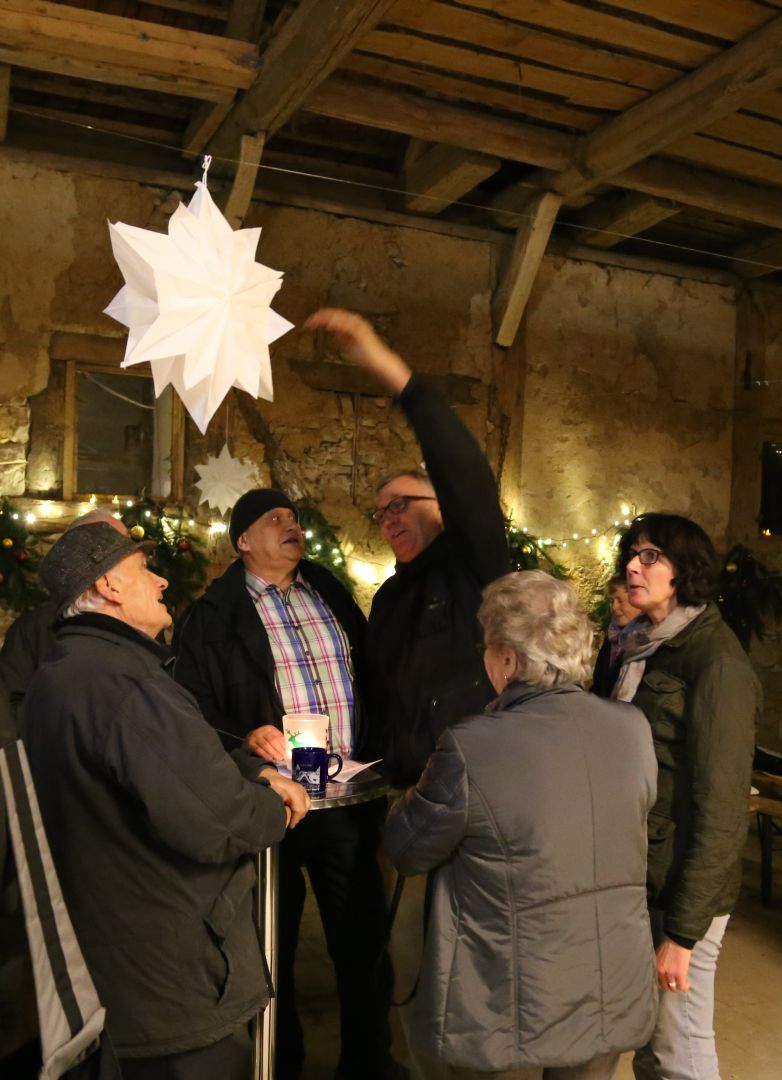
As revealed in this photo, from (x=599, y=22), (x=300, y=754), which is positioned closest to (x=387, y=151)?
(x=599, y=22)

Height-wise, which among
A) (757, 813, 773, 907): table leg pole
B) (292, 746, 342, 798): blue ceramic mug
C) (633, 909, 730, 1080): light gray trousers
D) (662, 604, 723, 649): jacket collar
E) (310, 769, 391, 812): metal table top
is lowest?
(757, 813, 773, 907): table leg pole

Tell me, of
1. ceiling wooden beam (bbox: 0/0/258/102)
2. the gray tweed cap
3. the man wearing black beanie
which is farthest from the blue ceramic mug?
ceiling wooden beam (bbox: 0/0/258/102)

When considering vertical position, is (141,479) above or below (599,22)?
below

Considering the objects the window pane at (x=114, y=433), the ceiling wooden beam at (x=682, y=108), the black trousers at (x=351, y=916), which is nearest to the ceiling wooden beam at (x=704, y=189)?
the ceiling wooden beam at (x=682, y=108)

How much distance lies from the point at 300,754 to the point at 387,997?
2.70 ft

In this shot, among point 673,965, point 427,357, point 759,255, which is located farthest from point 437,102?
point 673,965

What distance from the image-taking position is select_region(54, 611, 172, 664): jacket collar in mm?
1899

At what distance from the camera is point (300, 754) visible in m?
2.38

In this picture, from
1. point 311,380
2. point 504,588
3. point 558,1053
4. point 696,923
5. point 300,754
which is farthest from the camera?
point 311,380

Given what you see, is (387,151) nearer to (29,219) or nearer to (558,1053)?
(29,219)

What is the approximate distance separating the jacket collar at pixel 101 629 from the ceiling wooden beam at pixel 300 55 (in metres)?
2.75

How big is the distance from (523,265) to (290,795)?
4670mm

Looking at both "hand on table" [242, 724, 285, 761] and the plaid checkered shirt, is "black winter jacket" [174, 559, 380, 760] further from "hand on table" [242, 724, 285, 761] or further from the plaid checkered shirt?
"hand on table" [242, 724, 285, 761]

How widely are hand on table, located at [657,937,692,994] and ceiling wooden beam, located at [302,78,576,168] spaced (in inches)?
154
